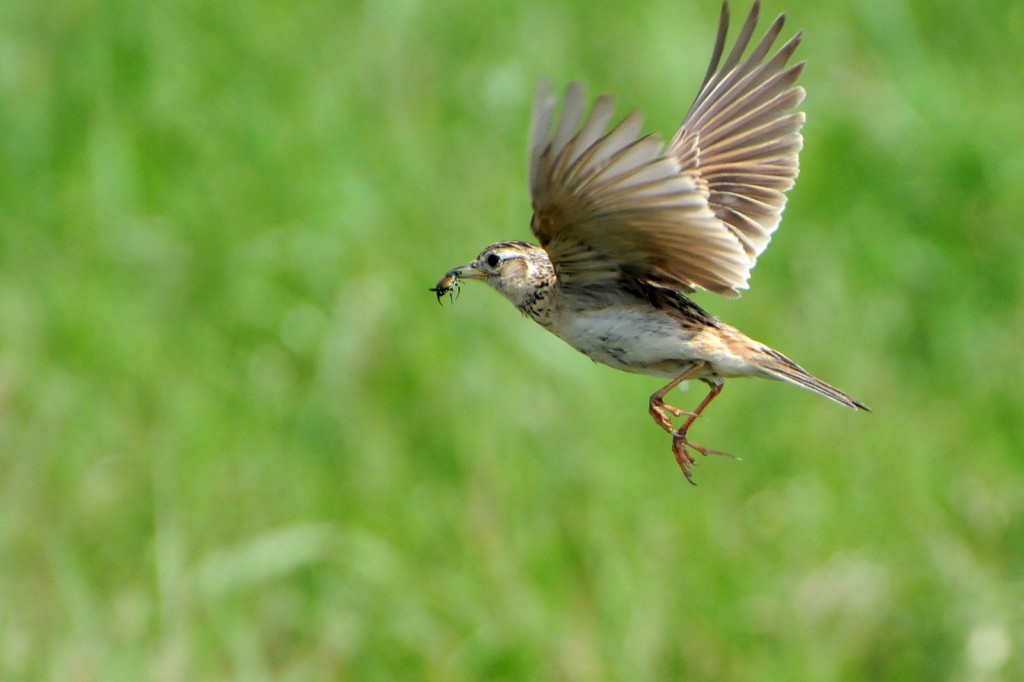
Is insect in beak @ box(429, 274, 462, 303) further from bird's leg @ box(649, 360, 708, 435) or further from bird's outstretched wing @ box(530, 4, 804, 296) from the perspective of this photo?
bird's leg @ box(649, 360, 708, 435)

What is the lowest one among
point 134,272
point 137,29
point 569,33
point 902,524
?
point 902,524

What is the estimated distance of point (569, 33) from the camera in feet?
44.2

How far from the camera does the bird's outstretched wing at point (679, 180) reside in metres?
4.96

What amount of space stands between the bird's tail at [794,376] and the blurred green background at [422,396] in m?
3.66

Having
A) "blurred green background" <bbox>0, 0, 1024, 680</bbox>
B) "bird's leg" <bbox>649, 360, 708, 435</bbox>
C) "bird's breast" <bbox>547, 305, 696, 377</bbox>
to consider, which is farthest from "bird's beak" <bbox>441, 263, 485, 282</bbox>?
"blurred green background" <bbox>0, 0, 1024, 680</bbox>

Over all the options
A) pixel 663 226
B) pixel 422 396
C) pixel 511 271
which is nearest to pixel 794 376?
pixel 663 226

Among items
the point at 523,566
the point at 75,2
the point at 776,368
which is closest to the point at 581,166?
the point at 776,368

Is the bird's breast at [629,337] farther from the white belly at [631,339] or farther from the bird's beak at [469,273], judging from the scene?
the bird's beak at [469,273]

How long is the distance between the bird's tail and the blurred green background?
12.0 ft

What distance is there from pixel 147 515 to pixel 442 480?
60.7 inches

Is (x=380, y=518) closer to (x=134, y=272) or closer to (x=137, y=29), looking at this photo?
(x=134, y=272)

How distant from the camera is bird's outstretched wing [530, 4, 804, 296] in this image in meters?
4.96

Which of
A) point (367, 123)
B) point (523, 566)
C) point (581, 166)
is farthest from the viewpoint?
point (367, 123)

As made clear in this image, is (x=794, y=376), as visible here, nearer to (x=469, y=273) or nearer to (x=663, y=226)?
(x=663, y=226)
